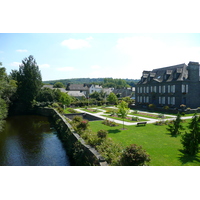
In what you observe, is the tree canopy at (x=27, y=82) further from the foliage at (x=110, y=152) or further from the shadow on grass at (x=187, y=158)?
the shadow on grass at (x=187, y=158)

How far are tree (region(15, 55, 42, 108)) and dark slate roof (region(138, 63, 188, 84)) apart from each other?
2991 cm

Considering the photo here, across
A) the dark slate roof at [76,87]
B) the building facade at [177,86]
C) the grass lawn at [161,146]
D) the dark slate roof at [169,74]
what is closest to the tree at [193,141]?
the grass lawn at [161,146]

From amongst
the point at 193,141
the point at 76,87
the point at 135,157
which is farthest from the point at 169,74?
the point at 76,87

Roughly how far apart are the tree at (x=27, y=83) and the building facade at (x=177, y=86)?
30.8 meters

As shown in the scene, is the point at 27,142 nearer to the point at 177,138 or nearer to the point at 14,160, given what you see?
the point at 14,160

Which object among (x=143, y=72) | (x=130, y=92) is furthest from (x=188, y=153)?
(x=130, y=92)

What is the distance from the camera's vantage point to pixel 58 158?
48.8 feet

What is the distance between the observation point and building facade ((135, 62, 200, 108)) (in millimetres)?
34219

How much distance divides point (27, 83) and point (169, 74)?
3593 centimetres

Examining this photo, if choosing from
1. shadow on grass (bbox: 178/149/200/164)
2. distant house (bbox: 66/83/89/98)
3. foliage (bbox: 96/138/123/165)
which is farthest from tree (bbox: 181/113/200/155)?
distant house (bbox: 66/83/89/98)

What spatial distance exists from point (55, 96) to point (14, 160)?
114ft

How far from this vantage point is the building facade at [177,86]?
34219 mm

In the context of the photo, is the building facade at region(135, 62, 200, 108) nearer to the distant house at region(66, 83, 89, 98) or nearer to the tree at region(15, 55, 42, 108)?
the tree at region(15, 55, 42, 108)

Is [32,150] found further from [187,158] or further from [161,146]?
[187,158]
